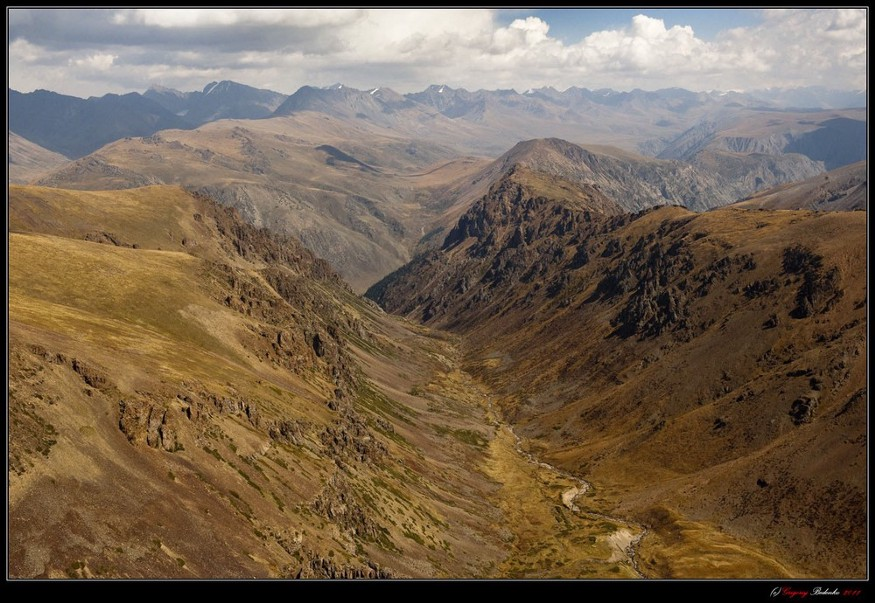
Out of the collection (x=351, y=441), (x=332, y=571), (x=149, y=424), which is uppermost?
(x=149, y=424)

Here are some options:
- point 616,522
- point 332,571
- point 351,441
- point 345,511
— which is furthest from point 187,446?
point 616,522

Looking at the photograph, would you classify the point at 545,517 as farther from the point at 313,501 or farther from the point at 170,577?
the point at 170,577

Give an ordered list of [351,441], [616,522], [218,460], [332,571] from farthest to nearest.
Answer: [616,522], [351,441], [218,460], [332,571]

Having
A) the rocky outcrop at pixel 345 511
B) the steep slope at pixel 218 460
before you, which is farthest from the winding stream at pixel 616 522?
the rocky outcrop at pixel 345 511

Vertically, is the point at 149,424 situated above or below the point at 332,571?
above

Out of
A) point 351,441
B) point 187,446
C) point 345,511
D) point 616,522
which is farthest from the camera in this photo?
point 616,522

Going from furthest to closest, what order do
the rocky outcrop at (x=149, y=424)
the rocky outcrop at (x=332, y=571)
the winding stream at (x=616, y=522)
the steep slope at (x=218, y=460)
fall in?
the winding stream at (x=616, y=522)
the rocky outcrop at (x=149, y=424)
the rocky outcrop at (x=332, y=571)
the steep slope at (x=218, y=460)

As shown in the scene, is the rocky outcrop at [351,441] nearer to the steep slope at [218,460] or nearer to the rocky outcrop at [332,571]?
the steep slope at [218,460]

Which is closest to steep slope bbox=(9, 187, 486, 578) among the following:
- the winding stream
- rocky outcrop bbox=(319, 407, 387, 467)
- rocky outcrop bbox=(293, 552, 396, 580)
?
rocky outcrop bbox=(293, 552, 396, 580)

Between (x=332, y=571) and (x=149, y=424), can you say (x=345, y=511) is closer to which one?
(x=332, y=571)

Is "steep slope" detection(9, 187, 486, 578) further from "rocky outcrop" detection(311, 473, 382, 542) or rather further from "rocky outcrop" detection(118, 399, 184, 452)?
"rocky outcrop" detection(311, 473, 382, 542)
